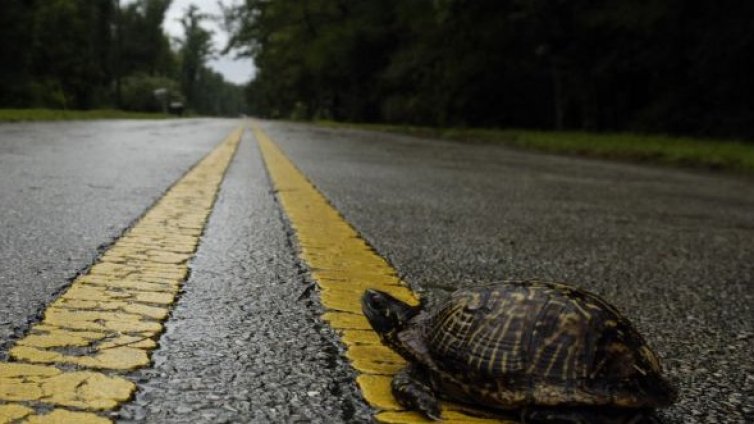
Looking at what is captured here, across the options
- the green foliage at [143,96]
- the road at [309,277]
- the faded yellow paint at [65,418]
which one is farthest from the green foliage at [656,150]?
the green foliage at [143,96]

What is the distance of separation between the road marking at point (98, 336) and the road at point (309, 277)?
0.15ft

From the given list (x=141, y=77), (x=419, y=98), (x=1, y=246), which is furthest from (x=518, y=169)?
(x=141, y=77)

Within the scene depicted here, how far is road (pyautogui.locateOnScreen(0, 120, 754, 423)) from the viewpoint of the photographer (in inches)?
60.0

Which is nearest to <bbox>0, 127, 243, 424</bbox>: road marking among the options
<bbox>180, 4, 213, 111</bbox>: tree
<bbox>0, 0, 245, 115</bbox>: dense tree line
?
<bbox>0, 0, 245, 115</bbox>: dense tree line

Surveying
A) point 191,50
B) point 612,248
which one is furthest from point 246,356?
point 191,50

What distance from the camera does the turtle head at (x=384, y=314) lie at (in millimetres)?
1608

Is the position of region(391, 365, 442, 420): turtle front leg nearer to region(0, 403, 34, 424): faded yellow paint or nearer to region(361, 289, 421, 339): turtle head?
region(361, 289, 421, 339): turtle head

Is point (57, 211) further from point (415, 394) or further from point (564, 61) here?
point (564, 61)

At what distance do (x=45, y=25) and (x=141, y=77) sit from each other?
32.7 meters

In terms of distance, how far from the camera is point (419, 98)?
36750mm

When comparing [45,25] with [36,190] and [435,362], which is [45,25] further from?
[435,362]

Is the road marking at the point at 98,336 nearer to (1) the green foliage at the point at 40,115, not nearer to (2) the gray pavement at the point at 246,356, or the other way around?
(2) the gray pavement at the point at 246,356

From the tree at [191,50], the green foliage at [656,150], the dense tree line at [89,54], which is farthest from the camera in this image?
the tree at [191,50]

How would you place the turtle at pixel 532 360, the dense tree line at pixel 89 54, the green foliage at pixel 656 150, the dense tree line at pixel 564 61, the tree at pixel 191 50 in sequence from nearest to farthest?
the turtle at pixel 532 360, the green foliage at pixel 656 150, the dense tree line at pixel 564 61, the dense tree line at pixel 89 54, the tree at pixel 191 50
